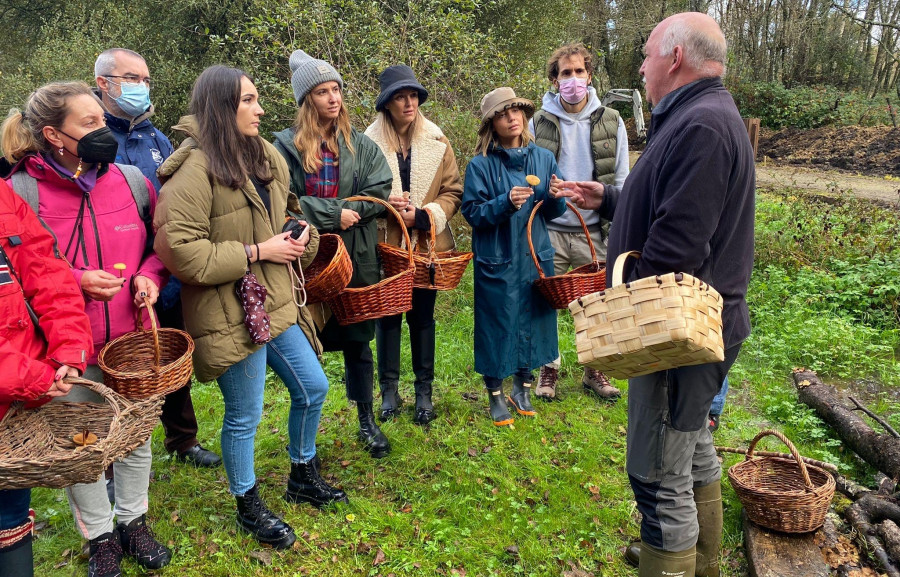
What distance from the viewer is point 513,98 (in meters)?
4.20

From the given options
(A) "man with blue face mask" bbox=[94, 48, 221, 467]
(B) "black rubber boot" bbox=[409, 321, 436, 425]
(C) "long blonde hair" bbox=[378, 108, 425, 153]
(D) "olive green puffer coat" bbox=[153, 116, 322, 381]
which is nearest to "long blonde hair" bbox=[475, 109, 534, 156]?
(C) "long blonde hair" bbox=[378, 108, 425, 153]

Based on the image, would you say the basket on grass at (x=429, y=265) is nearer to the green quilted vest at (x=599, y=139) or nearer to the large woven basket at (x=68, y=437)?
the green quilted vest at (x=599, y=139)

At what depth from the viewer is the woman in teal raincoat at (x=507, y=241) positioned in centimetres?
428

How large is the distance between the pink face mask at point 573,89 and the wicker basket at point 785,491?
2661 millimetres

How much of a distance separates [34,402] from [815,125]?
21.6 m

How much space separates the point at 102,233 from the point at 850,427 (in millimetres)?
4371

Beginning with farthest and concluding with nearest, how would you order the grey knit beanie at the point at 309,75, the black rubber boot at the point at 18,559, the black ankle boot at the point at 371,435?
the black ankle boot at the point at 371,435, the grey knit beanie at the point at 309,75, the black rubber boot at the point at 18,559

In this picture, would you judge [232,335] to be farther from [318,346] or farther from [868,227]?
[868,227]

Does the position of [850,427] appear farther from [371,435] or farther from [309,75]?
[309,75]

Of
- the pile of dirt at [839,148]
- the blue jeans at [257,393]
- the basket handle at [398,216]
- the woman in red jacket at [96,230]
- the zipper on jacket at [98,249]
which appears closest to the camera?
the woman in red jacket at [96,230]

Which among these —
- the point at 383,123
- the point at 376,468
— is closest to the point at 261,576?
the point at 376,468

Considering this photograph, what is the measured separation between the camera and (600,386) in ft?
16.3

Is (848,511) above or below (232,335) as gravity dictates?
below

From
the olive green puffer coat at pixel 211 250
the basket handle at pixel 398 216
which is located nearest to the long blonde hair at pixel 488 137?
the basket handle at pixel 398 216
